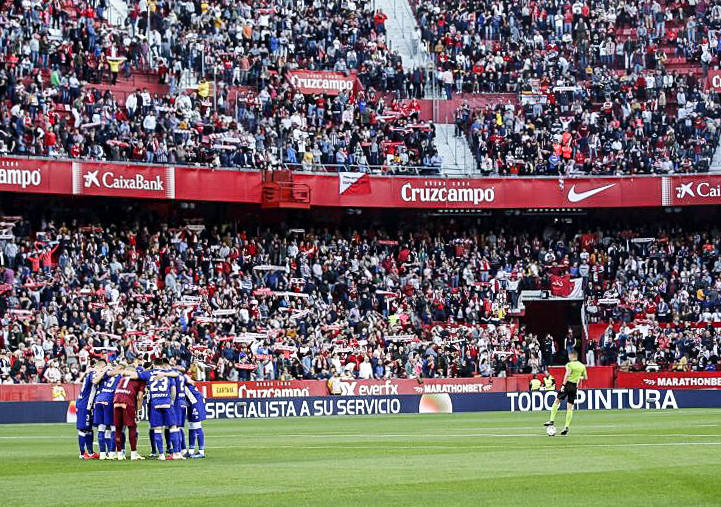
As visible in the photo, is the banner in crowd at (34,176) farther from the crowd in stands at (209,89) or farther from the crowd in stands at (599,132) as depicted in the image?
the crowd in stands at (599,132)

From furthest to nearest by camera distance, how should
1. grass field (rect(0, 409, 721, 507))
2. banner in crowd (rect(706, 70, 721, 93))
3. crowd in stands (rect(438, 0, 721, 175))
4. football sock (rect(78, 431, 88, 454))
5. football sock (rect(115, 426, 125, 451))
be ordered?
banner in crowd (rect(706, 70, 721, 93)) < crowd in stands (rect(438, 0, 721, 175)) < football sock (rect(78, 431, 88, 454)) < football sock (rect(115, 426, 125, 451)) < grass field (rect(0, 409, 721, 507))

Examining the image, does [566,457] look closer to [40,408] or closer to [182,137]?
[40,408]

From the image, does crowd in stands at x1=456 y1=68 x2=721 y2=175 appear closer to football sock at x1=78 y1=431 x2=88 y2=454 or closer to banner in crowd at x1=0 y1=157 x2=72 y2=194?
banner in crowd at x1=0 y1=157 x2=72 y2=194

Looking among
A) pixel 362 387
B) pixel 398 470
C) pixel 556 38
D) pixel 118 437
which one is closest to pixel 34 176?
pixel 362 387

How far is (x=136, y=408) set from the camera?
21.7 meters

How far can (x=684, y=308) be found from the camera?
51.5 metres

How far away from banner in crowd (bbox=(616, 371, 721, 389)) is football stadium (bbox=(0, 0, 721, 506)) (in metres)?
0.11

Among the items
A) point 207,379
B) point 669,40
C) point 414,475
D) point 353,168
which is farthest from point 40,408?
point 669,40

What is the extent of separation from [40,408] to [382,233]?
21580 millimetres

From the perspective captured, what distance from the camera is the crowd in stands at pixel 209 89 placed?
49.6 metres

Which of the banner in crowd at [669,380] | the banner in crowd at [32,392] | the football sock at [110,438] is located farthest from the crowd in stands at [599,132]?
the football sock at [110,438]

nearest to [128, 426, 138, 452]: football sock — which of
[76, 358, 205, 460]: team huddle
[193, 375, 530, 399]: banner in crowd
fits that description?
[76, 358, 205, 460]: team huddle

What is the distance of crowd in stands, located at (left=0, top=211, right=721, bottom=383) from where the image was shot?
4456 centimetres

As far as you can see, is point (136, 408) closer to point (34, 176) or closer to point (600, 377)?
point (34, 176)
